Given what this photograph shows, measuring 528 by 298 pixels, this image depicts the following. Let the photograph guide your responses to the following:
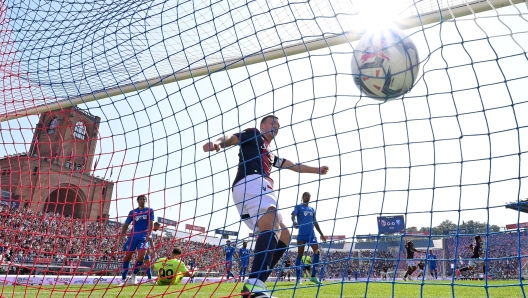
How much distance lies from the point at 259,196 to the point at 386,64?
1473mm

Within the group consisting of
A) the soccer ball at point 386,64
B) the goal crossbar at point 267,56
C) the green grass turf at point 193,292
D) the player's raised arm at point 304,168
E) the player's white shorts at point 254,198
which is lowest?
the green grass turf at point 193,292

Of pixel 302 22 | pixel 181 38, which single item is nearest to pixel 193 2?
pixel 181 38

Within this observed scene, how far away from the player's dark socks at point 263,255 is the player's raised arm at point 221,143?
0.79 metres

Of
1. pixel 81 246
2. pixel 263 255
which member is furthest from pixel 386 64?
pixel 81 246

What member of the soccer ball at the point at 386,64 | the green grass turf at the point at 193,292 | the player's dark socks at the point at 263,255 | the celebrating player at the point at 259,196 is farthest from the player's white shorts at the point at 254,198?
the soccer ball at the point at 386,64

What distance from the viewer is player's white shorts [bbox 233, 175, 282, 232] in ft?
11.5

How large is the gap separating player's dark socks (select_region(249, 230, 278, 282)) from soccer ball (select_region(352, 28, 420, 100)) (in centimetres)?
142

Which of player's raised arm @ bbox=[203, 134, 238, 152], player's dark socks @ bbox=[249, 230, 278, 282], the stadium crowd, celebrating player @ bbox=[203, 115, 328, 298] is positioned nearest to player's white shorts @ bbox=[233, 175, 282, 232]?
celebrating player @ bbox=[203, 115, 328, 298]

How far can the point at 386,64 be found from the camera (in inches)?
131

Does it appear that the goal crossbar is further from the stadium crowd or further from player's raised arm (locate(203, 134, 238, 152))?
the stadium crowd

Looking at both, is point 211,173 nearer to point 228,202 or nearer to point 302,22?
point 228,202

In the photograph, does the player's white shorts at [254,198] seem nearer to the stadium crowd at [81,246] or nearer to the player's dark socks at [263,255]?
the player's dark socks at [263,255]

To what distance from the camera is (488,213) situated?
2.92 m

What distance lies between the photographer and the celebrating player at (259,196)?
3.29 meters
